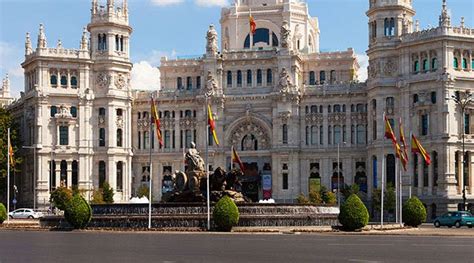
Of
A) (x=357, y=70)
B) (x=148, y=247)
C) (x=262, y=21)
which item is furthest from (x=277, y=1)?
(x=148, y=247)

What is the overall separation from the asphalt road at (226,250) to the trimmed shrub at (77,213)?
13.9 meters

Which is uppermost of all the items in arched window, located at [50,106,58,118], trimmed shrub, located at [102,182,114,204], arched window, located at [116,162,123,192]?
arched window, located at [50,106,58,118]

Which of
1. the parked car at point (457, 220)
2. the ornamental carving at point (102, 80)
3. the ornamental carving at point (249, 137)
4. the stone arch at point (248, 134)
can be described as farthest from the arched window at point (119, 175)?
the parked car at point (457, 220)

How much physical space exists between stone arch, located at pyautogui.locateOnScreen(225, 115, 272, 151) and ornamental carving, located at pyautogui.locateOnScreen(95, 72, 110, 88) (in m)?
17.7

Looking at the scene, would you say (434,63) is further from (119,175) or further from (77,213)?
(77,213)

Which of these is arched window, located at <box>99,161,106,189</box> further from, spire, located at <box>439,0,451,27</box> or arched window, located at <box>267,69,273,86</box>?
spire, located at <box>439,0,451,27</box>

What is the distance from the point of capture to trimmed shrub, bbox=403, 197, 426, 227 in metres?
72.1

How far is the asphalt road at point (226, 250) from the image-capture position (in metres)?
36.2

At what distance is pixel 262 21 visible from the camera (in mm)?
138500

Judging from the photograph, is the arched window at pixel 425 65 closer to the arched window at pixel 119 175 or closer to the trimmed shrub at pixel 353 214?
the arched window at pixel 119 175

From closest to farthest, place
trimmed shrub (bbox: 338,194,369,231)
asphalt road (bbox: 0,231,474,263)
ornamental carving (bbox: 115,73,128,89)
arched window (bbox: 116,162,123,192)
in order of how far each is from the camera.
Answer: asphalt road (bbox: 0,231,474,263)
trimmed shrub (bbox: 338,194,369,231)
arched window (bbox: 116,162,123,192)
ornamental carving (bbox: 115,73,128,89)

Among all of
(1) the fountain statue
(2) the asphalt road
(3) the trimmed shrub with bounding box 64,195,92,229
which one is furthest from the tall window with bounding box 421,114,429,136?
(2) the asphalt road

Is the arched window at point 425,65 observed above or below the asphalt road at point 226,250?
above

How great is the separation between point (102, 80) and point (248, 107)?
20.0 metres
